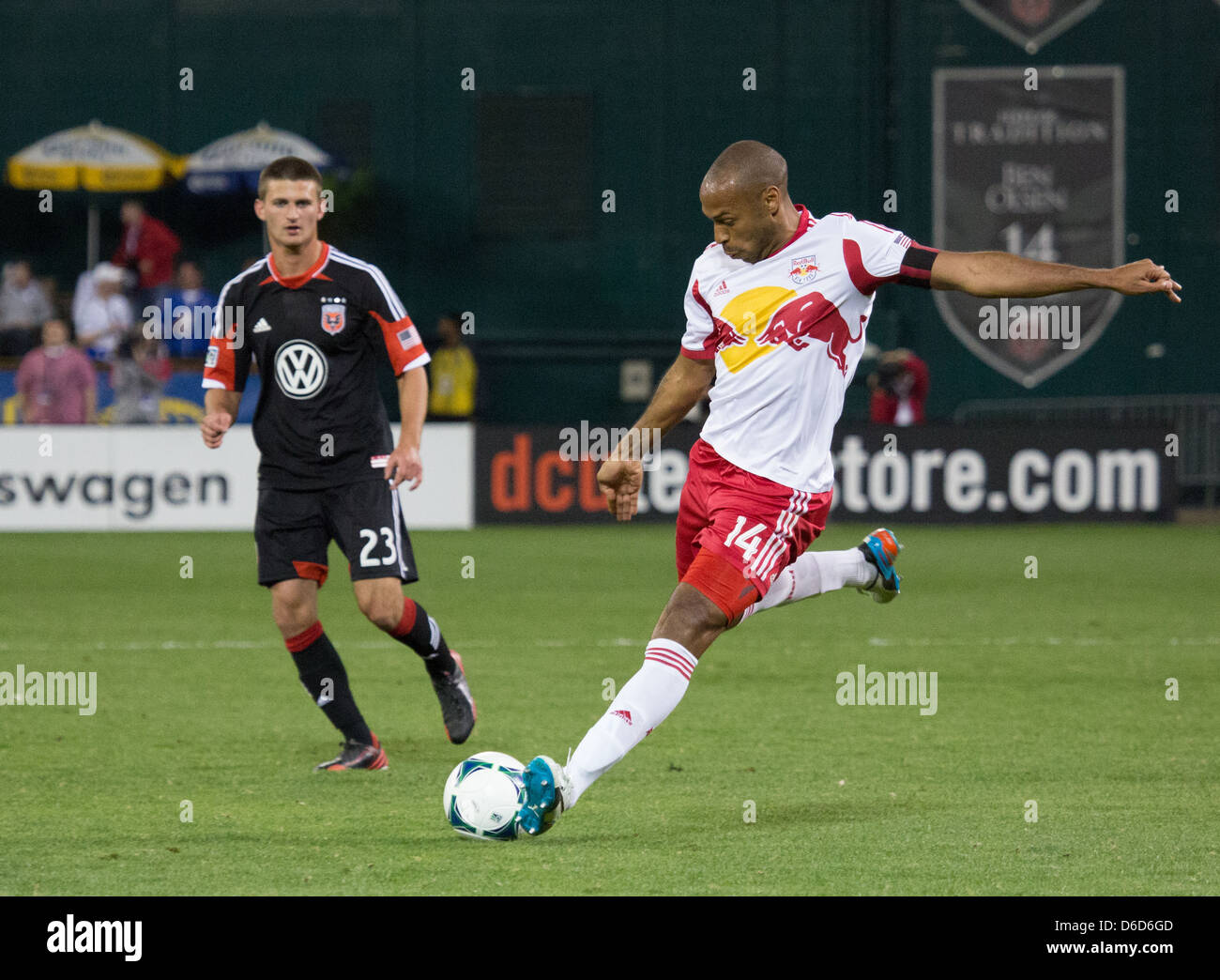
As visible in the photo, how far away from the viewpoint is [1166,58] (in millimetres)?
23859

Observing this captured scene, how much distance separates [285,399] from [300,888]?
7.90 feet

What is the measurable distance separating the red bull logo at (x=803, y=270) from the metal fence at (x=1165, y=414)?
1372cm

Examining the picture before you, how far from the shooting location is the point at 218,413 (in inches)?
264

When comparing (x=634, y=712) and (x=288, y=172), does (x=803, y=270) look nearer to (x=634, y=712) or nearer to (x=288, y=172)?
(x=634, y=712)

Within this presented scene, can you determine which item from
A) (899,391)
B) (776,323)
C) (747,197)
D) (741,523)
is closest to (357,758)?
(741,523)

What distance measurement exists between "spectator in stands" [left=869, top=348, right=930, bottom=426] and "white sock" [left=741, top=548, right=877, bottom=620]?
45.4 ft

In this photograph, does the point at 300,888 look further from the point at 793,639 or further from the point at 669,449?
the point at 669,449

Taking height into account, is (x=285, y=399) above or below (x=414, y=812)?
above

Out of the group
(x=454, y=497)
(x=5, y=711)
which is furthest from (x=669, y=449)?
(x=5, y=711)

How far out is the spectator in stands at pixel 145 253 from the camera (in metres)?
21.7

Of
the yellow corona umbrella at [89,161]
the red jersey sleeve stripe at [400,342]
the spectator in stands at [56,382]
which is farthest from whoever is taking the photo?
the yellow corona umbrella at [89,161]

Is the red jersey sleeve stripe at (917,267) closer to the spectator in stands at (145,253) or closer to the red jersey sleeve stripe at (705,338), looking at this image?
the red jersey sleeve stripe at (705,338)

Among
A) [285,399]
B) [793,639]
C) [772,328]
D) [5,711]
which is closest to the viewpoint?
[772,328]

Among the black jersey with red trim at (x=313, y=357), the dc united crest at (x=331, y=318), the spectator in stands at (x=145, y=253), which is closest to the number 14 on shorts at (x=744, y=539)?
the black jersey with red trim at (x=313, y=357)
